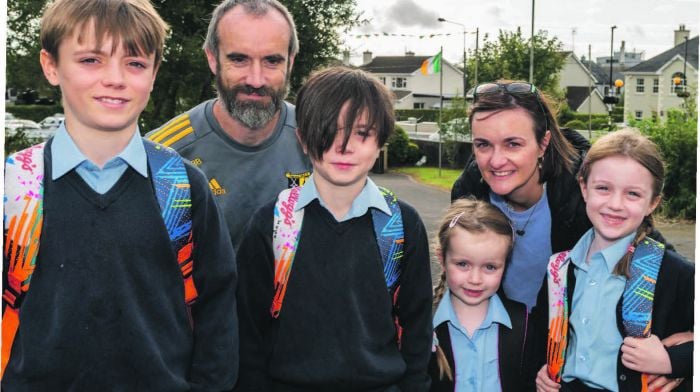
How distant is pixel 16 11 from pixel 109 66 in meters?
20.4

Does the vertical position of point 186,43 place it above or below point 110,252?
above

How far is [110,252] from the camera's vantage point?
8.18 ft

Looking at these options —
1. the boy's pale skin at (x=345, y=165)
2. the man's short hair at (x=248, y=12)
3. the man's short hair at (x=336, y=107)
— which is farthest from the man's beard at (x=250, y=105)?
the boy's pale skin at (x=345, y=165)

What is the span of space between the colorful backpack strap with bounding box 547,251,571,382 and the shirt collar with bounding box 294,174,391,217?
34.3 inches

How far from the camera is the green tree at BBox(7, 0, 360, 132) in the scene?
20312 millimetres

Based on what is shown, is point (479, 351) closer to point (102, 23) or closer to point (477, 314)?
point (477, 314)

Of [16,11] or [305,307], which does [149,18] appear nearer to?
[305,307]

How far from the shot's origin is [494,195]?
12.9ft

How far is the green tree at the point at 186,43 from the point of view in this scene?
20.3 metres

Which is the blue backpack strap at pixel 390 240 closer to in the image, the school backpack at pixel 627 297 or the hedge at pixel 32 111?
the school backpack at pixel 627 297

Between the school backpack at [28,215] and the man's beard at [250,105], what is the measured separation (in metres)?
1.05

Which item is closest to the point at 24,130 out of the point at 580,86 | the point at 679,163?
the point at 679,163

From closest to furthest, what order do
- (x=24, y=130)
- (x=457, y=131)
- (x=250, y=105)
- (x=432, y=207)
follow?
(x=250, y=105)
(x=24, y=130)
(x=432, y=207)
(x=457, y=131)

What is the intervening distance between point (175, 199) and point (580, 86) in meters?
97.1
